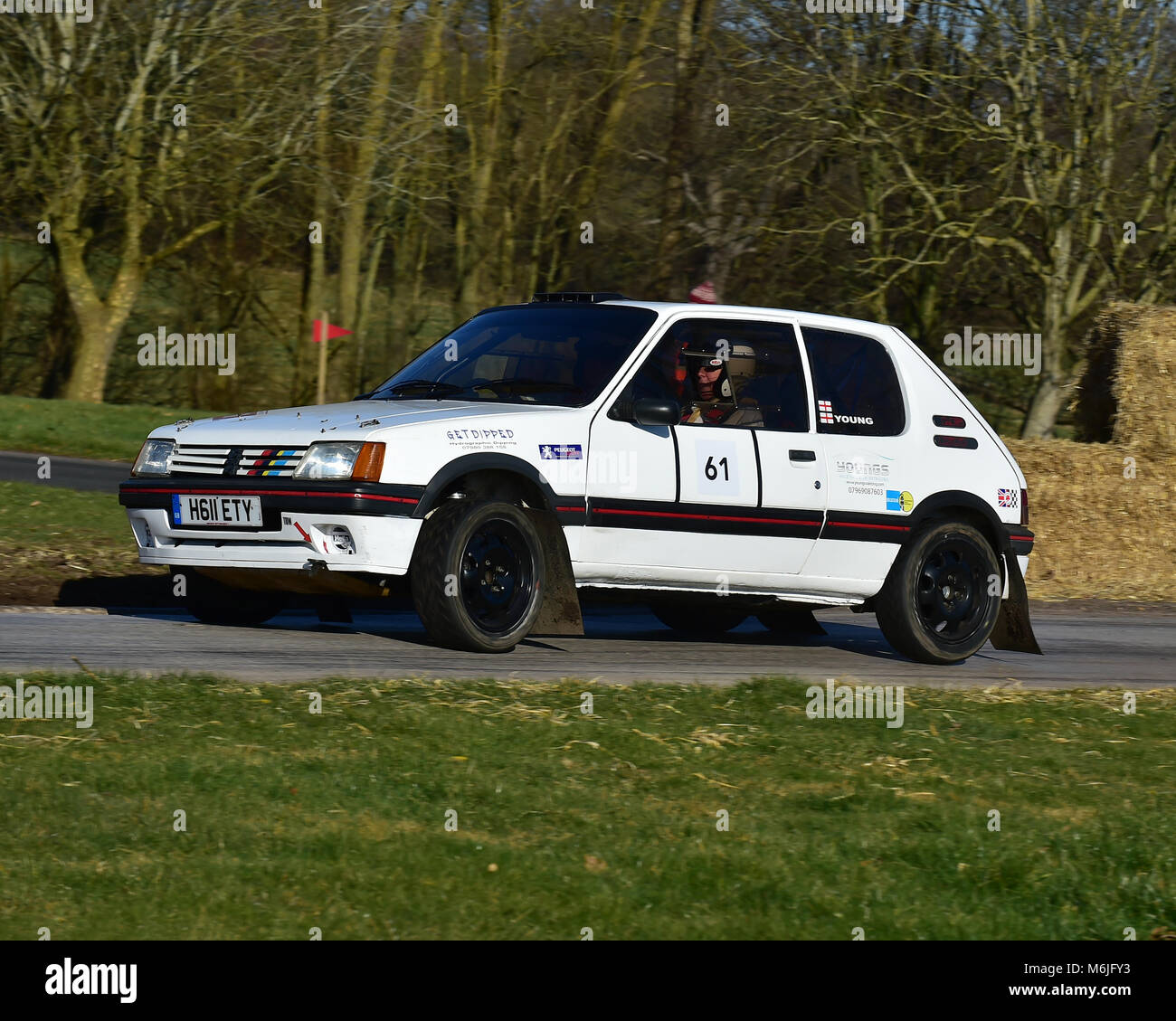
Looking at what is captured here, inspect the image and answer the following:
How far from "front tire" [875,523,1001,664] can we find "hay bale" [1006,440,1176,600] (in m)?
5.98

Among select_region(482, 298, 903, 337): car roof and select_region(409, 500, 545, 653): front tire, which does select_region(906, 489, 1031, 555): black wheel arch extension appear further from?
select_region(409, 500, 545, 653): front tire

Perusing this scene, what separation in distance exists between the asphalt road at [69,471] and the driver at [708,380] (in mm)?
9656

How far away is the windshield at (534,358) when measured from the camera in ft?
29.0

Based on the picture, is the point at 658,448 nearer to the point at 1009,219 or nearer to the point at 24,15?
the point at 1009,219

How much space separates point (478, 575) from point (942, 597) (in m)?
3.11

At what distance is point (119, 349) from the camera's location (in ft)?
107

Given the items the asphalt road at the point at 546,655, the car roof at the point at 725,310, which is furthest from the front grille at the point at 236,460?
the car roof at the point at 725,310

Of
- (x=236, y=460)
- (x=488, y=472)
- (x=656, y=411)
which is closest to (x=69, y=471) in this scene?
(x=236, y=460)

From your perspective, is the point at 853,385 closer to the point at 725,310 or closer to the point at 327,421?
the point at 725,310

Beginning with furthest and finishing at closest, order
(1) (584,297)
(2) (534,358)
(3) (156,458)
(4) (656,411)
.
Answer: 1. (1) (584,297)
2. (2) (534,358)
3. (3) (156,458)
4. (4) (656,411)

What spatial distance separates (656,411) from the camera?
336 inches

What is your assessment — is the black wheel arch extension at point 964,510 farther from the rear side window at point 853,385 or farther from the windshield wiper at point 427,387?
the windshield wiper at point 427,387

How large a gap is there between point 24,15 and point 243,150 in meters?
3.90
